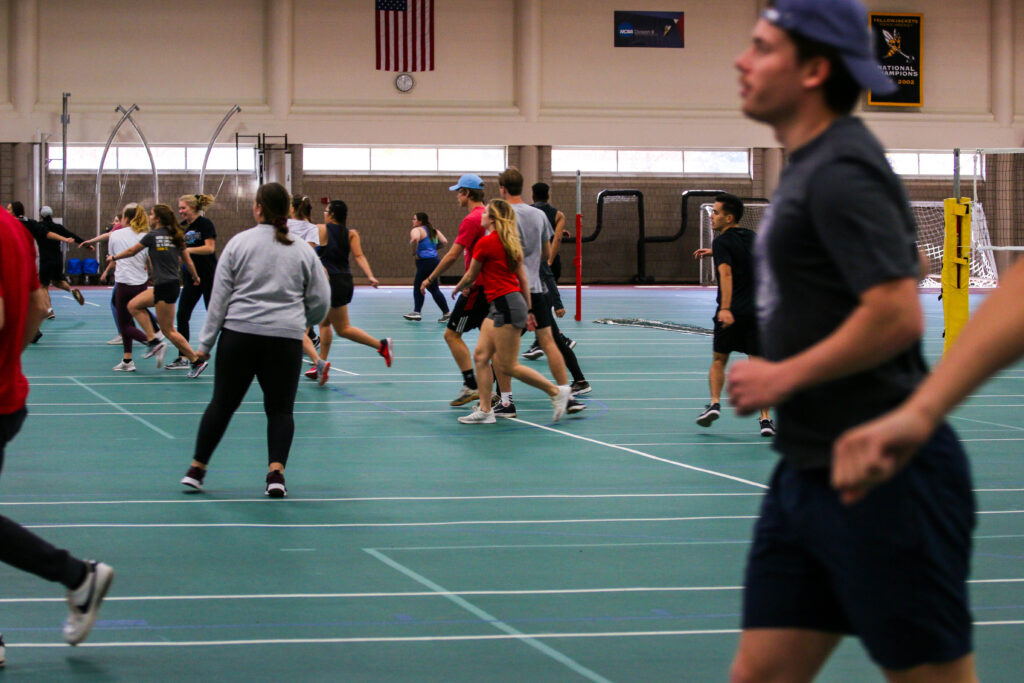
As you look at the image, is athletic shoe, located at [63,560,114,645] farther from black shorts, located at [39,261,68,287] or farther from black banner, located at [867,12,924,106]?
black banner, located at [867,12,924,106]

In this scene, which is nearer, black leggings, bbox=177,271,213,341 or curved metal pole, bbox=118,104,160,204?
black leggings, bbox=177,271,213,341

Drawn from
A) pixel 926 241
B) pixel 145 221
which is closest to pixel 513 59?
pixel 926 241

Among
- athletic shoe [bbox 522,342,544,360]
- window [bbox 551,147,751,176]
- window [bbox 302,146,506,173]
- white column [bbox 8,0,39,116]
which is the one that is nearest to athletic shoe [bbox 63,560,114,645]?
athletic shoe [bbox 522,342,544,360]

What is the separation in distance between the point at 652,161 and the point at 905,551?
37005 mm

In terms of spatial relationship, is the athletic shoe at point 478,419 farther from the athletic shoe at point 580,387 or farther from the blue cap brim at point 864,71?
the blue cap brim at point 864,71

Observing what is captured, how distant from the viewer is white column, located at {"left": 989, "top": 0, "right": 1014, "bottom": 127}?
38.4 metres

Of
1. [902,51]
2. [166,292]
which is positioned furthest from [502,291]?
[902,51]

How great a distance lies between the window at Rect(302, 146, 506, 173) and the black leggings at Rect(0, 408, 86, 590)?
33.4 meters

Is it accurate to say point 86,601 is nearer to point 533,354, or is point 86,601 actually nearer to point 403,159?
point 533,354

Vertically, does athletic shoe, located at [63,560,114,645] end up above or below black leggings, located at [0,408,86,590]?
below

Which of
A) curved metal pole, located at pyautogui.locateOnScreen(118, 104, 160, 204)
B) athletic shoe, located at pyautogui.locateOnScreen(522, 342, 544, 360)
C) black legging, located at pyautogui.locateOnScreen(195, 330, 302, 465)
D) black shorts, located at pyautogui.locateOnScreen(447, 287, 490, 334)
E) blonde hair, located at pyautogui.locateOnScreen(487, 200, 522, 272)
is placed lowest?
athletic shoe, located at pyautogui.locateOnScreen(522, 342, 544, 360)

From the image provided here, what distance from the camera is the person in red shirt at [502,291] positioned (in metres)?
9.71

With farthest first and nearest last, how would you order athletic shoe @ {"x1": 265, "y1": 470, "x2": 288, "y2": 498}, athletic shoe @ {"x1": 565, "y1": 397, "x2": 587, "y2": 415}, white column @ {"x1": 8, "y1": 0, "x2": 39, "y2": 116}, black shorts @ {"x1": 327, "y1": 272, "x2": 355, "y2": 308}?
white column @ {"x1": 8, "y1": 0, "x2": 39, "y2": 116} → black shorts @ {"x1": 327, "y1": 272, "x2": 355, "y2": 308} → athletic shoe @ {"x1": 565, "y1": 397, "x2": 587, "y2": 415} → athletic shoe @ {"x1": 265, "y1": 470, "x2": 288, "y2": 498}

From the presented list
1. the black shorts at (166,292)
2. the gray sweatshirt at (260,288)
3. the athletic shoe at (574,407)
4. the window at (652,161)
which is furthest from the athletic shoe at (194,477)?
the window at (652,161)
